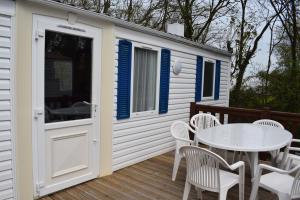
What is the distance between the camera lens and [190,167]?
279 cm

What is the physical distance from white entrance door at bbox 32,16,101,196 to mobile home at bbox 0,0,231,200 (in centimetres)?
1

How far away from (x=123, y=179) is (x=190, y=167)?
1464 millimetres

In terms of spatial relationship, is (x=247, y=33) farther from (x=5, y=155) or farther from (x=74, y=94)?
(x=5, y=155)

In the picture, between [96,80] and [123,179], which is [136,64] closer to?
[96,80]

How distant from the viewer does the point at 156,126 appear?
16.9 feet

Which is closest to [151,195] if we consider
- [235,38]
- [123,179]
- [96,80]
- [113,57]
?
[123,179]

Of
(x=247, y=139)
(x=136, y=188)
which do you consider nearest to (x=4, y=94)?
(x=136, y=188)

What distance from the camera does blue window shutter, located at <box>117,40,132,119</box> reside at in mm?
4168

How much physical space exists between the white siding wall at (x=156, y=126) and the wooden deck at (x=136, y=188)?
315 mm

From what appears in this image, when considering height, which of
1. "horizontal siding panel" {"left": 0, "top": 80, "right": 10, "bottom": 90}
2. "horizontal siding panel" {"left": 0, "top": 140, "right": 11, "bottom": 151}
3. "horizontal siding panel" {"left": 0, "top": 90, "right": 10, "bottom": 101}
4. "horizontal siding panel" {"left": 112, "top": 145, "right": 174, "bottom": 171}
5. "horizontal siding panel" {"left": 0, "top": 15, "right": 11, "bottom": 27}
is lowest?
"horizontal siding panel" {"left": 112, "top": 145, "right": 174, "bottom": 171}

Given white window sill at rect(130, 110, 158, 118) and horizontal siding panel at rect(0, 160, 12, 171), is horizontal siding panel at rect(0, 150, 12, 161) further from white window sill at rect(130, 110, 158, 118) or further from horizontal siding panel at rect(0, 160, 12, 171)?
white window sill at rect(130, 110, 158, 118)

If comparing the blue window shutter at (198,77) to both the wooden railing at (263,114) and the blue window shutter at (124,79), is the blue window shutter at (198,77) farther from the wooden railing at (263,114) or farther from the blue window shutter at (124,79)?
the blue window shutter at (124,79)

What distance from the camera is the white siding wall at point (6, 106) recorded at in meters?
2.78

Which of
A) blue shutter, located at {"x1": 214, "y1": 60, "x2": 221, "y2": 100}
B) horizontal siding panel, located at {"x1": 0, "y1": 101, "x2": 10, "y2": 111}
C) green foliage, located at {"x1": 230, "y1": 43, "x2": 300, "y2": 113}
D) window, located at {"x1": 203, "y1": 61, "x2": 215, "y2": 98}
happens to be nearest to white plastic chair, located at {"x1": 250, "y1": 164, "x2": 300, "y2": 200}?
horizontal siding panel, located at {"x1": 0, "y1": 101, "x2": 10, "y2": 111}
